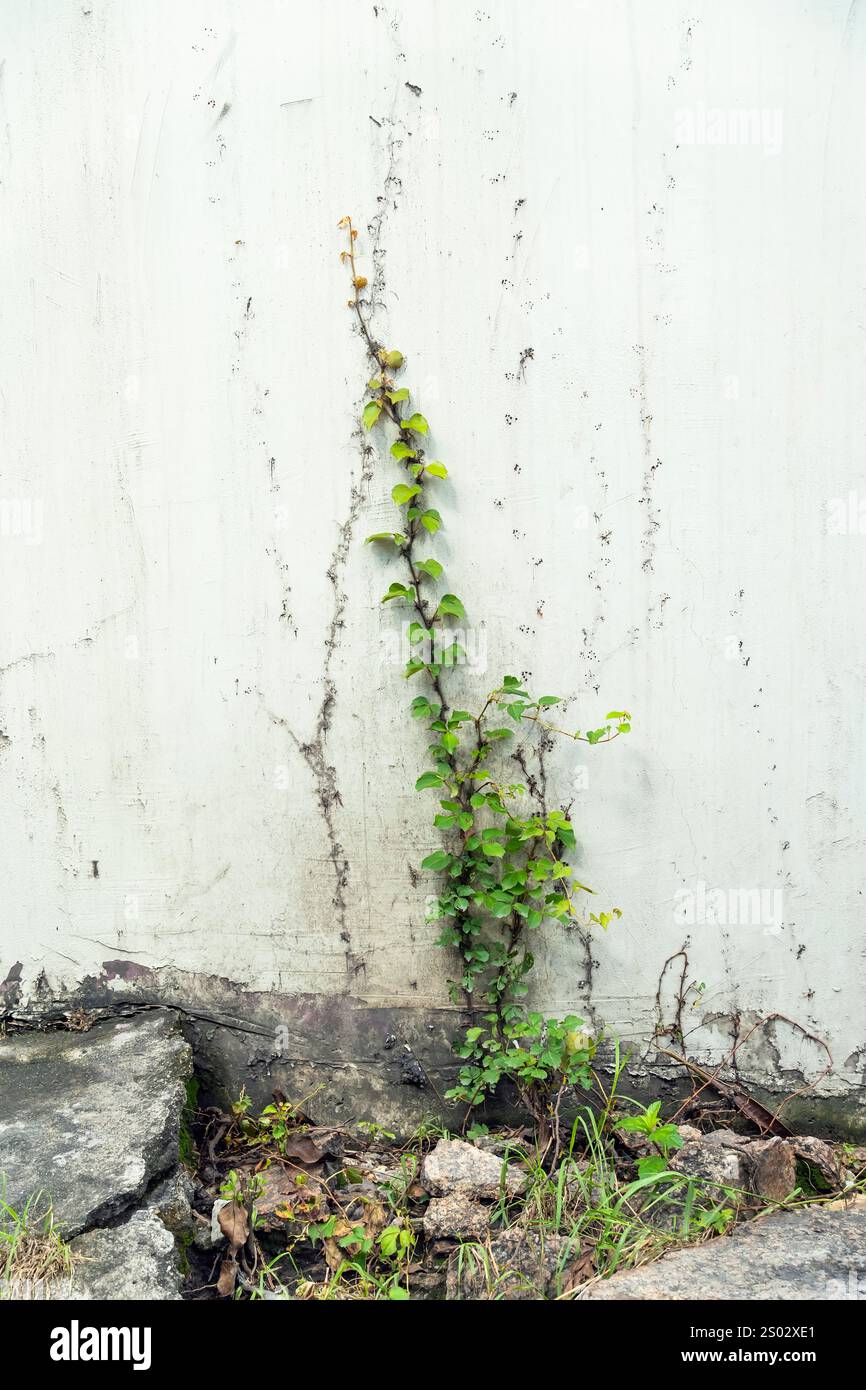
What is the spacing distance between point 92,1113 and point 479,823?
3.94 ft

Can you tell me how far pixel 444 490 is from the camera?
248 cm

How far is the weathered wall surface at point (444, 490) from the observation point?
7.86 ft

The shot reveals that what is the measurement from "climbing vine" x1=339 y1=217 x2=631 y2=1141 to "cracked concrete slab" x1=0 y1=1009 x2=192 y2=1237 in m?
0.75

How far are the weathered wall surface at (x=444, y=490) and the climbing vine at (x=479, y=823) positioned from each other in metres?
0.07

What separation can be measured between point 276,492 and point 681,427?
1092mm

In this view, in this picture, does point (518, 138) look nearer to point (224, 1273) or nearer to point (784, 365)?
point (784, 365)

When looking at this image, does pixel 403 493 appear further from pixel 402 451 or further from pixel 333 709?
pixel 333 709

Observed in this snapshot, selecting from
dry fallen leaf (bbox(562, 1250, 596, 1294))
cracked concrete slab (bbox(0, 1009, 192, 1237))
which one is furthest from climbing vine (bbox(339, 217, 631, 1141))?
cracked concrete slab (bbox(0, 1009, 192, 1237))

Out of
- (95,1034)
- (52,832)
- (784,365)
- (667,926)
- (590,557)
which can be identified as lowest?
(95,1034)

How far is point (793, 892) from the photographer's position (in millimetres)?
2482

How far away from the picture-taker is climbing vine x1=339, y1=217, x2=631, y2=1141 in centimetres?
241

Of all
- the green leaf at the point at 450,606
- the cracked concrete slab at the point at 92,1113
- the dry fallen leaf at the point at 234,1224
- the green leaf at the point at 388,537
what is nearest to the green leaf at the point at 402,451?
the green leaf at the point at 388,537

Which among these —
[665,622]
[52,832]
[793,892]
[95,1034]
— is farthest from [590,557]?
[95,1034]

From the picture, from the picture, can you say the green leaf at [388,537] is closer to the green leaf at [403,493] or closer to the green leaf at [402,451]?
the green leaf at [403,493]
